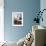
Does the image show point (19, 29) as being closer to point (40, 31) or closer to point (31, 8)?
point (31, 8)

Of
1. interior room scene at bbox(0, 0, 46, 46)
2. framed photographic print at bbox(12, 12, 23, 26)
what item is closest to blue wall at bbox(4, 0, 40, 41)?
interior room scene at bbox(0, 0, 46, 46)

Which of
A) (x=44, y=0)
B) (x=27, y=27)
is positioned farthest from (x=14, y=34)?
(x=44, y=0)

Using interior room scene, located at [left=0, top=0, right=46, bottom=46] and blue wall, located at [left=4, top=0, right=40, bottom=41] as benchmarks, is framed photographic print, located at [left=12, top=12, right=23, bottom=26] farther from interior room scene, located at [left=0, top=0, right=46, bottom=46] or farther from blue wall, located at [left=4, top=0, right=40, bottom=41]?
blue wall, located at [left=4, top=0, right=40, bottom=41]

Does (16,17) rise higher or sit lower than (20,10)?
lower

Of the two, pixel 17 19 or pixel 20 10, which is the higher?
pixel 20 10

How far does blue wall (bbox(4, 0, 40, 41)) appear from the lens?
5.09 metres

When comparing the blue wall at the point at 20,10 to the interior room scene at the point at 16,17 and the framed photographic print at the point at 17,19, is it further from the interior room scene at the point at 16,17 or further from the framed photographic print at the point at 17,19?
the framed photographic print at the point at 17,19

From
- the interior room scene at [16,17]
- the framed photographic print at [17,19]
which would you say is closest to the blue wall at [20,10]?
the interior room scene at [16,17]

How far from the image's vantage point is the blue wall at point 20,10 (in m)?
5.09

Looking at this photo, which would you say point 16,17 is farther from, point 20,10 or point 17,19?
point 20,10

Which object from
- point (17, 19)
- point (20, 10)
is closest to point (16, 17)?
point (17, 19)

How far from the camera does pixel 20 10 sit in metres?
5.12

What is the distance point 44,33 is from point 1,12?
9.41ft

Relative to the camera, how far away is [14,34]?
203 inches
